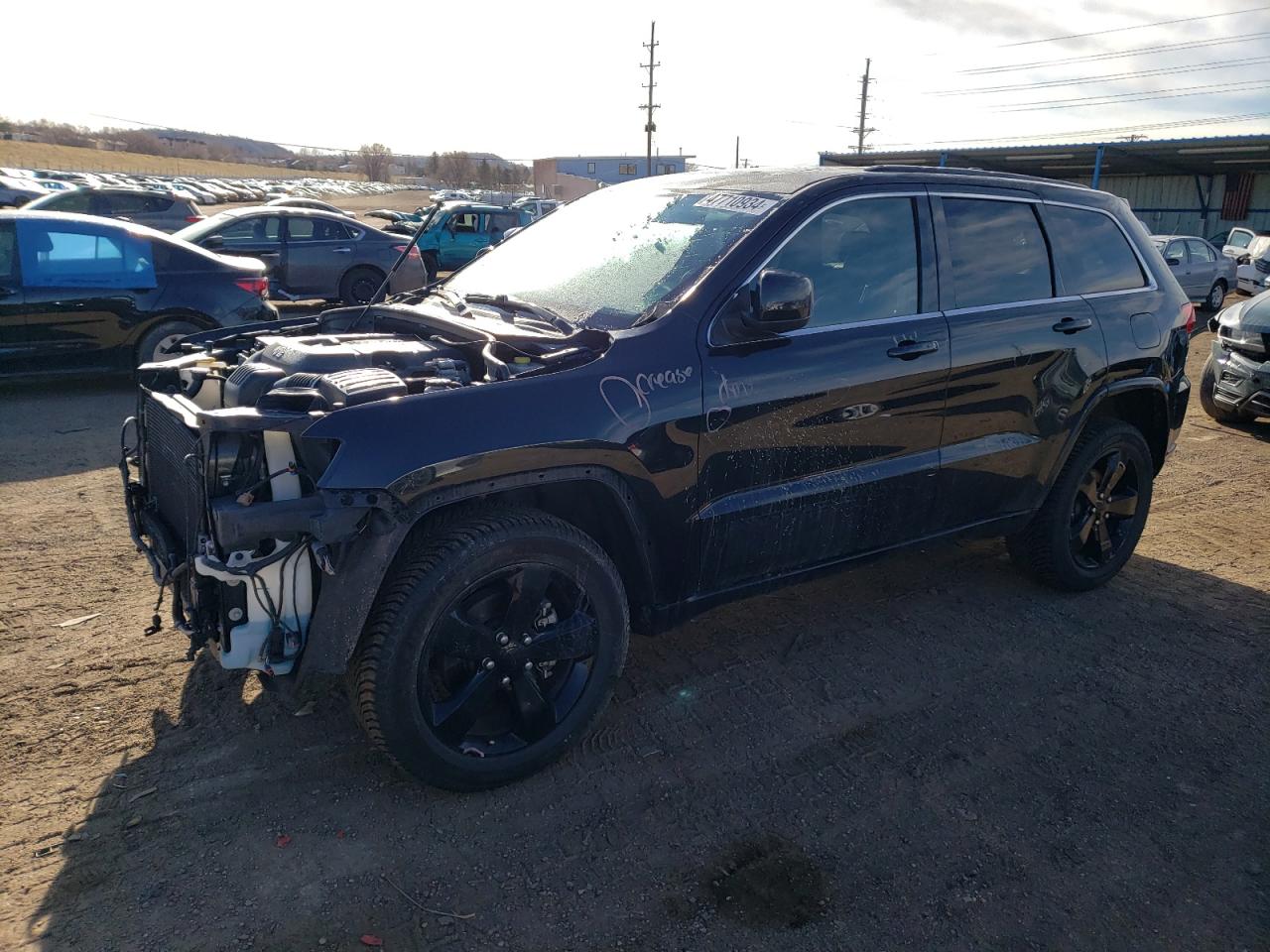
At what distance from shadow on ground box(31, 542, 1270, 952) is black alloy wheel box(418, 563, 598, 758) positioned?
0.23 meters

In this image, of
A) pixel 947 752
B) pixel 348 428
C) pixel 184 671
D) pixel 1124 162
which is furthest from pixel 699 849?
pixel 1124 162

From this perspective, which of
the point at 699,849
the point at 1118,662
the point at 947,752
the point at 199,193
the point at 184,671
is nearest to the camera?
the point at 699,849

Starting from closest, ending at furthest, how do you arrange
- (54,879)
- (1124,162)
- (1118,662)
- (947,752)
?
(54,879)
(947,752)
(1118,662)
(1124,162)

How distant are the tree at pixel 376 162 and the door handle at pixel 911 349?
360ft

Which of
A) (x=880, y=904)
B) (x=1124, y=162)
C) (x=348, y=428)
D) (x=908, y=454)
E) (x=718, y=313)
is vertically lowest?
(x=880, y=904)

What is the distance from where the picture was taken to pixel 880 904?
2.61 metres

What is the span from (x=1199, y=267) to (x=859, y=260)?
17.6 m

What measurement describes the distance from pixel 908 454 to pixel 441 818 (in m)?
2.29

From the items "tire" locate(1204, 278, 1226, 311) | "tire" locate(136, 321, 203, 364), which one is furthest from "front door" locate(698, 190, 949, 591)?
"tire" locate(1204, 278, 1226, 311)

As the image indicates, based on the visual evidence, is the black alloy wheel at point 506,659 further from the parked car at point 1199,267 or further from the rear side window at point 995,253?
the parked car at point 1199,267

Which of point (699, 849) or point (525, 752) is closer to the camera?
point (699, 849)

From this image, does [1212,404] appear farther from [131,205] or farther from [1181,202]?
[1181,202]

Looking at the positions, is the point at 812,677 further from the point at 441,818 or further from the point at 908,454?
the point at 441,818

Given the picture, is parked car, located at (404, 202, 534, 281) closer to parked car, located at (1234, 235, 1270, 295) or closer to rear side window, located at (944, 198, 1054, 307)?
rear side window, located at (944, 198, 1054, 307)
